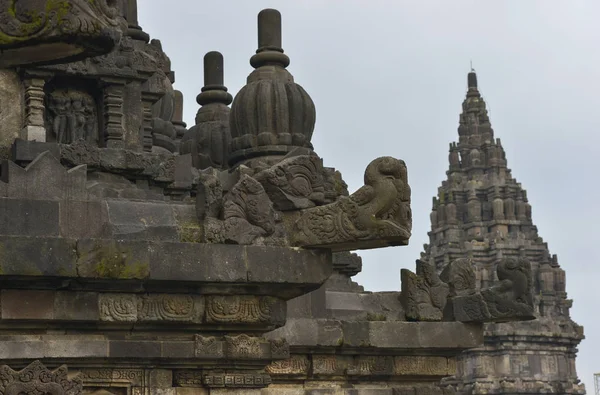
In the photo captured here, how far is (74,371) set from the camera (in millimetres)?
12547

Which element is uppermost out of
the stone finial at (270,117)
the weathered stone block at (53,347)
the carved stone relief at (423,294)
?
the stone finial at (270,117)

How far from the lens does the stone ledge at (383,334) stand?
59.2 feet

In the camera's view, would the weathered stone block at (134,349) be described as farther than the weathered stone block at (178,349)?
No

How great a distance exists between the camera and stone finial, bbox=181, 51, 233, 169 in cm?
2172

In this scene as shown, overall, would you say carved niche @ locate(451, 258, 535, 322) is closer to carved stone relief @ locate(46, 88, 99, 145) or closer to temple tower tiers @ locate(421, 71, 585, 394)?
carved stone relief @ locate(46, 88, 99, 145)

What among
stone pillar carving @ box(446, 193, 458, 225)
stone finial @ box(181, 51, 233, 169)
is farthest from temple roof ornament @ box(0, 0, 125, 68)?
stone pillar carving @ box(446, 193, 458, 225)

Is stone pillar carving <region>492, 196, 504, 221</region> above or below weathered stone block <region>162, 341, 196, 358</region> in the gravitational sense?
above

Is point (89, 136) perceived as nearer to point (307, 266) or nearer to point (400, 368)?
point (307, 266)

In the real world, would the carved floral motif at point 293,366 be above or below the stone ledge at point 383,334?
below

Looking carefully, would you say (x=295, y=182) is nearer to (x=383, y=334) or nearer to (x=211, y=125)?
(x=383, y=334)

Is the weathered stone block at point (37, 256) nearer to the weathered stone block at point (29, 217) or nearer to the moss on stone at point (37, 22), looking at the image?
the weathered stone block at point (29, 217)

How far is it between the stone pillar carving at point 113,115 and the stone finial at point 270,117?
3.46 meters

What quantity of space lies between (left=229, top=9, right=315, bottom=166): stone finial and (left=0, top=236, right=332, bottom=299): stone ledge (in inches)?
240

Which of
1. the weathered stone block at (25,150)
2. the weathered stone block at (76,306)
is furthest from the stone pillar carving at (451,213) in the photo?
the weathered stone block at (76,306)
